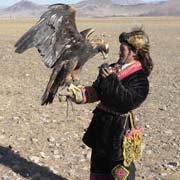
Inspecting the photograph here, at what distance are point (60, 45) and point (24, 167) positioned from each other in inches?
88.2

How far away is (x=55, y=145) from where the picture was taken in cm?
786

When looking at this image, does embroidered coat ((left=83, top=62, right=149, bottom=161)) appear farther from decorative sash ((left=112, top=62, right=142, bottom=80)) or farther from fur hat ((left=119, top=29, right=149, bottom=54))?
fur hat ((left=119, top=29, right=149, bottom=54))

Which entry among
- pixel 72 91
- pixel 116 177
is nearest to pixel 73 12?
pixel 72 91

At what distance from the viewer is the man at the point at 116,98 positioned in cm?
489

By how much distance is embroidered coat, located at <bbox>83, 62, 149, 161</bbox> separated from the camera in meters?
4.86

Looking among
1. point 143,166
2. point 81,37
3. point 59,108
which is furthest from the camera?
point 59,108

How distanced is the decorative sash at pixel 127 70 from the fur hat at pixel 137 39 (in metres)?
0.13

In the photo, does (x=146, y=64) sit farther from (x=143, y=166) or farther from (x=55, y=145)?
(x=55, y=145)

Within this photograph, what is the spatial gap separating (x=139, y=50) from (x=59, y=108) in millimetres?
5321

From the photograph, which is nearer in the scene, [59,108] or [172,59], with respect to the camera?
[59,108]

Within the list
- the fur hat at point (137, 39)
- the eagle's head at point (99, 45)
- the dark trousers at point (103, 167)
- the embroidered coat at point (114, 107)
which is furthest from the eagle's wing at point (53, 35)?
the dark trousers at point (103, 167)

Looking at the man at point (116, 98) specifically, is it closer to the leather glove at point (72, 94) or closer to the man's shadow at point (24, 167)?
the leather glove at point (72, 94)

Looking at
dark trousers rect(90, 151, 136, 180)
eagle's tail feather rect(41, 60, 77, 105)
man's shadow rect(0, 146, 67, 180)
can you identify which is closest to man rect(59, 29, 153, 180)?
dark trousers rect(90, 151, 136, 180)

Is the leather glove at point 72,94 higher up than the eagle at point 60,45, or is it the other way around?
the eagle at point 60,45
